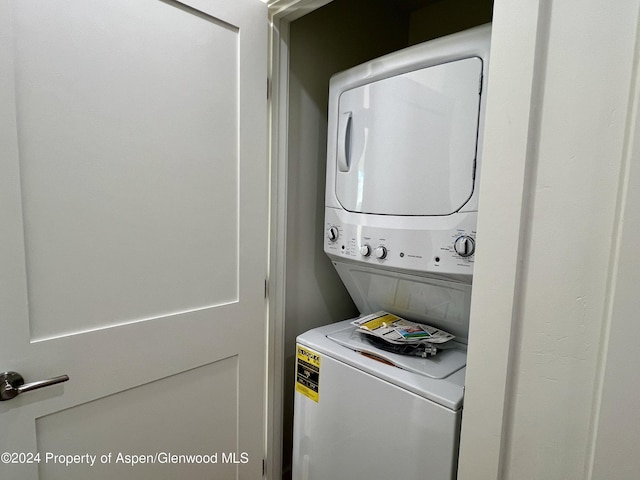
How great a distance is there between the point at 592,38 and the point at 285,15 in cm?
110

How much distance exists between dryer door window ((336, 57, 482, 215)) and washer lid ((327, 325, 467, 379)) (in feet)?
1.60

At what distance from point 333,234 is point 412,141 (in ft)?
1.56

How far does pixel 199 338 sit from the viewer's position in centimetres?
124

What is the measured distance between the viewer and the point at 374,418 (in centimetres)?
114

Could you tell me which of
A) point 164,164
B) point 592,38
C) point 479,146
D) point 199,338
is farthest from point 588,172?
point 199,338

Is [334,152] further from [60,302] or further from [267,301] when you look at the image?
[60,302]

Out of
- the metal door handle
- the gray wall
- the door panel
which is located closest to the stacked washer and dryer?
the gray wall

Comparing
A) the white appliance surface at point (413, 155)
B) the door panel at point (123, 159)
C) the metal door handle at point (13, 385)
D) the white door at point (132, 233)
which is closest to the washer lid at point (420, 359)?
the white appliance surface at point (413, 155)

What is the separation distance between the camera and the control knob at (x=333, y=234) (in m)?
1.42

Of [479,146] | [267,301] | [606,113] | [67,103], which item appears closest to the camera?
[606,113]

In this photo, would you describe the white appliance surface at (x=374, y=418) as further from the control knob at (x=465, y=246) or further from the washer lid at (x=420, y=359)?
the control knob at (x=465, y=246)

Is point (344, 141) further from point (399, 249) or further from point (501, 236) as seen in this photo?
point (501, 236)

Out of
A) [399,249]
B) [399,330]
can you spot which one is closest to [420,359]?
[399,330]

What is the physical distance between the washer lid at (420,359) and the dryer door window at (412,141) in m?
0.49
